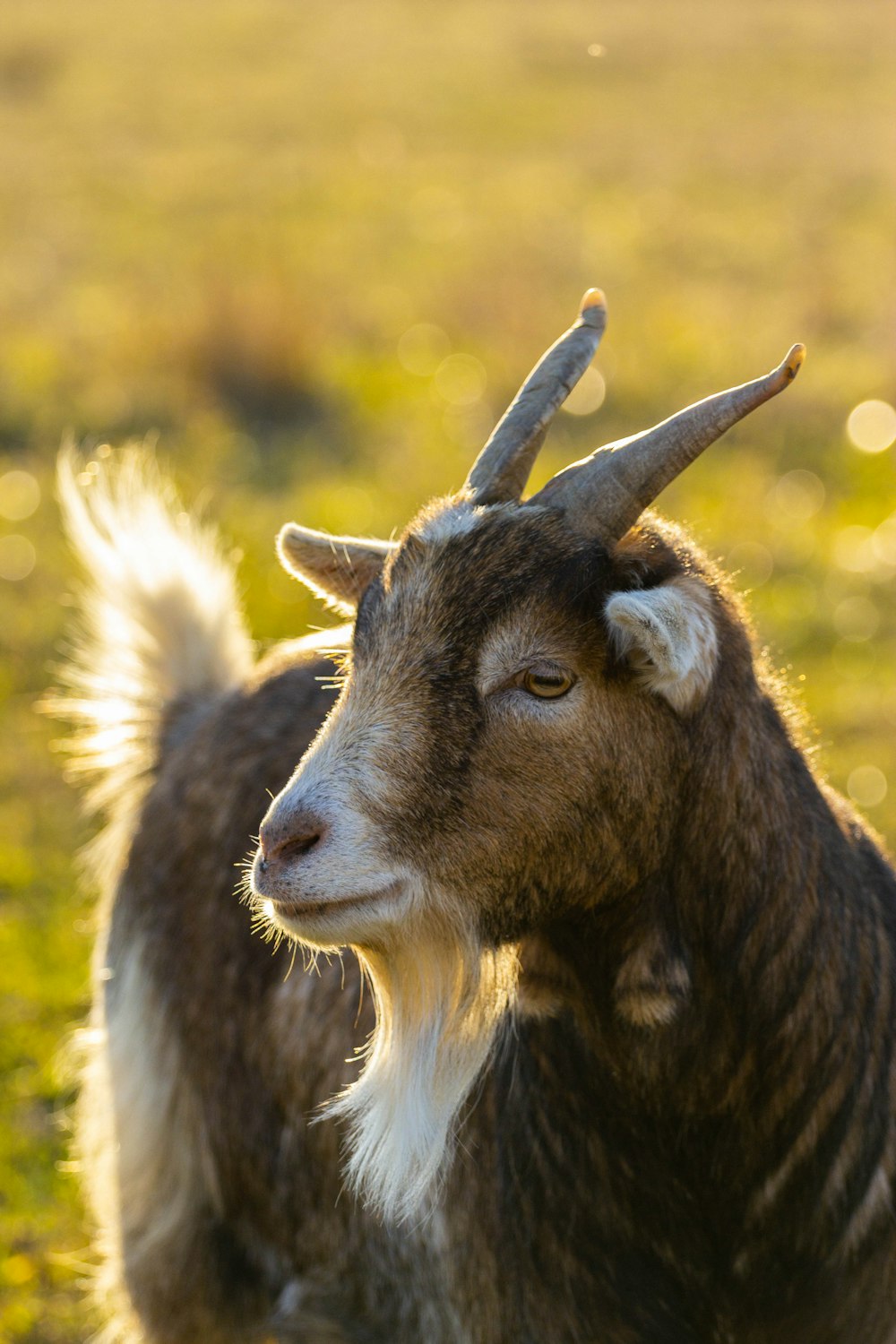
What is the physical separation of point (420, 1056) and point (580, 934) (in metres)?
0.40

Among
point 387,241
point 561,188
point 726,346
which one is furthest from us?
point 561,188

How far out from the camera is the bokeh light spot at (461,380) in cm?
1120

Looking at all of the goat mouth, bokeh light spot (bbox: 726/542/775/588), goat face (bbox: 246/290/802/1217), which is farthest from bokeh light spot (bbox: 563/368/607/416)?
the goat mouth

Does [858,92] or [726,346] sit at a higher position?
[858,92]

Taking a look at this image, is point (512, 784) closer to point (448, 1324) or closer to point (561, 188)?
point (448, 1324)

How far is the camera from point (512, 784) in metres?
2.58

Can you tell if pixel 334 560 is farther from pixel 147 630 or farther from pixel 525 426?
pixel 147 630

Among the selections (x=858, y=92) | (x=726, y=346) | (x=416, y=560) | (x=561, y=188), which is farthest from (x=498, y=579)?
(x=858, y=92)

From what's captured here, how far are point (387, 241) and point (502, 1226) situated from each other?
1447cm

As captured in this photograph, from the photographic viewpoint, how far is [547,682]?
2580 mm

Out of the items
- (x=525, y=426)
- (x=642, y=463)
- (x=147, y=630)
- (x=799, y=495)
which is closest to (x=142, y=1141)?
(x=147, y=630)

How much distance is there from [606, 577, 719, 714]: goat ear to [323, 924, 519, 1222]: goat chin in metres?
0.57

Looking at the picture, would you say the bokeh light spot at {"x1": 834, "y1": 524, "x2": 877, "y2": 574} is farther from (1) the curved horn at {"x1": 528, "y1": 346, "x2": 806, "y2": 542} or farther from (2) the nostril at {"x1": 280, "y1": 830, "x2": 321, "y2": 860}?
(2) the nostril at {"x1": 280, "y1": 830, "x2": 321, "y2": 860}

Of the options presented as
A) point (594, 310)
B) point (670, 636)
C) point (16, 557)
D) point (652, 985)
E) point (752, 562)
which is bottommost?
point (652, 985)
